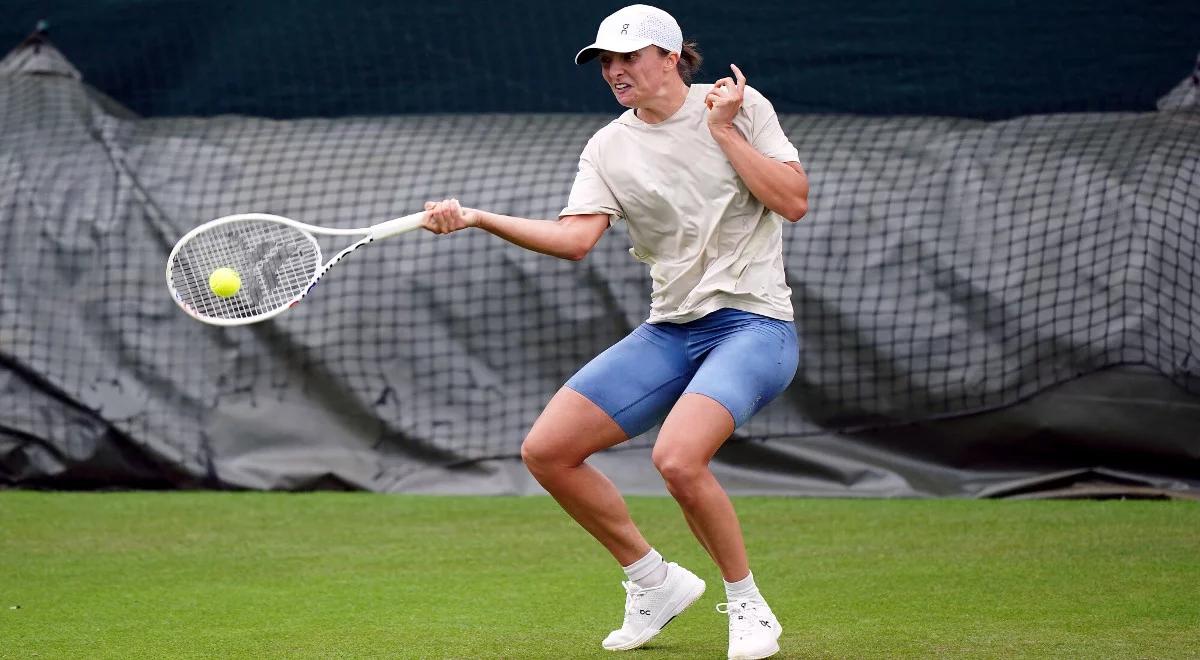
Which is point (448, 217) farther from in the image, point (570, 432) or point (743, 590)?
point (743, 590)

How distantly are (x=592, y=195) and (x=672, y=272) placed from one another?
0.25 metres

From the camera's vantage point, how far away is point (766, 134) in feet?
10.8

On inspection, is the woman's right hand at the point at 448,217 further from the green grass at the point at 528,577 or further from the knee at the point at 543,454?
the green grass at the point at 528,577

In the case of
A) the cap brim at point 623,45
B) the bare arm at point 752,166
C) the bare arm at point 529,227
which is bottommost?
the bare arm at point 529,227

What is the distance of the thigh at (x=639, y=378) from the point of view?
3.29 m

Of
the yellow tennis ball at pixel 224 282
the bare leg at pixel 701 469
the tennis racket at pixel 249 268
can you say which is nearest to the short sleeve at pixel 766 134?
the bare leg at pixel 701 469

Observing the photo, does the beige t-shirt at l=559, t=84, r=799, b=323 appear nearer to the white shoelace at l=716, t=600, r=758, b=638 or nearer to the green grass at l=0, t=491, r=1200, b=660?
the white shoelace at l=716, t=600, r=758, b=638

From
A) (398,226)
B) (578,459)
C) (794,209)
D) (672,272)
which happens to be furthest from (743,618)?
(398,226)

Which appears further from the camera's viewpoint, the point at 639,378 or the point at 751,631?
the point at 639,378

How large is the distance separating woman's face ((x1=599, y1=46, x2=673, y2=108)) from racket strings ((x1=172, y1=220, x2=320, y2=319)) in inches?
30.1

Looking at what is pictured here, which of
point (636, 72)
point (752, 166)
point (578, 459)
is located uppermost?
point (636, 72)

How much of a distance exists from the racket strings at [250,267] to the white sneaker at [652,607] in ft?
3.33

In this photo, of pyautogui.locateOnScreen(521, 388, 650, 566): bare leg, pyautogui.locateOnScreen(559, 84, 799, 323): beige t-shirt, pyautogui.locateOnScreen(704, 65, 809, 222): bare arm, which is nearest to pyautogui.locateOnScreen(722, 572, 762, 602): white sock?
pyautogui.locateOnScreen(521, 388, 650, 566): bare leg

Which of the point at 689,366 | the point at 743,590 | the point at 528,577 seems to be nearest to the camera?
the point at 743,590
